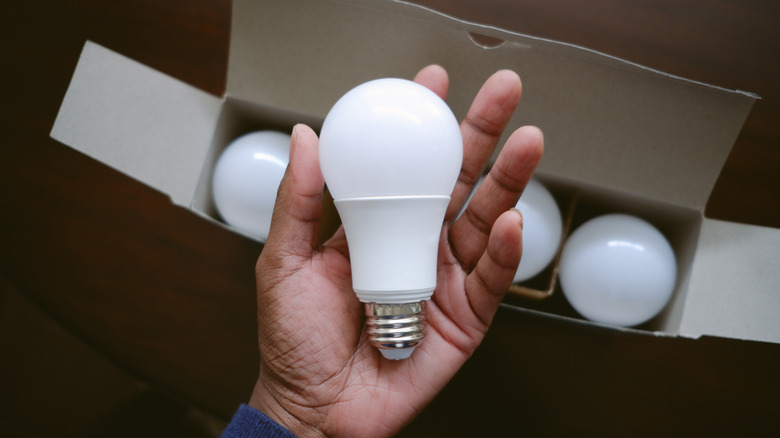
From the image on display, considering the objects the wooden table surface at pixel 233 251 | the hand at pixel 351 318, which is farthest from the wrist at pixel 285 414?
the wooden table surface at pixel 233 251

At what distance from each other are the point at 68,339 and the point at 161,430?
0.24 meters

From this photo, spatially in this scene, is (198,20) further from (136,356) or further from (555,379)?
(555,379)

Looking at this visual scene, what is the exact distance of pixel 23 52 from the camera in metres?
0.60

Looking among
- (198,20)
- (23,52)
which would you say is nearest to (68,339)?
(23,52)

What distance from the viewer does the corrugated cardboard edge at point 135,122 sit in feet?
1.73

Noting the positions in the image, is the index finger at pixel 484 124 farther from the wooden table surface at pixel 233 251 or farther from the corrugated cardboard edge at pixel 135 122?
the corrugated cardboard edge at pixel 135 122

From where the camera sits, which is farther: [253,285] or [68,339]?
[68,339]

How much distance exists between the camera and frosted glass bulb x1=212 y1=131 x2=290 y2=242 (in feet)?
1.67

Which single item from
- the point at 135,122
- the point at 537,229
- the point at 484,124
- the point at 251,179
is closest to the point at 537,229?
the point at 537,229

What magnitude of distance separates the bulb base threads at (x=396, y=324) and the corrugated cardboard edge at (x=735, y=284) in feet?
0.96

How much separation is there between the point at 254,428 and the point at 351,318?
137 mm

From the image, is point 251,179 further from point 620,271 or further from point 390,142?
point 620,271

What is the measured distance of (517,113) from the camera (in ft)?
1.63

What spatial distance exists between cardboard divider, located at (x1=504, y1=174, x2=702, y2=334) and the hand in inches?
3.4
